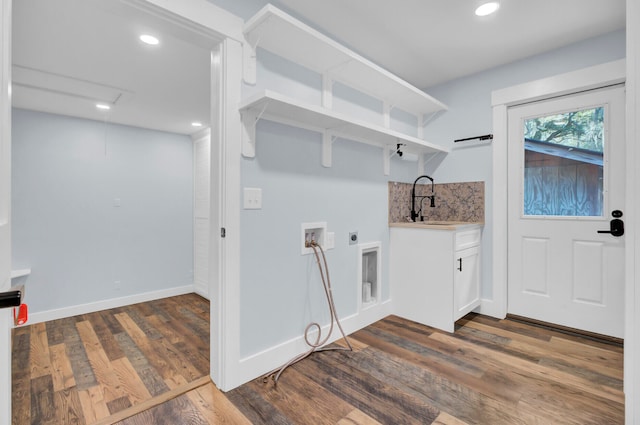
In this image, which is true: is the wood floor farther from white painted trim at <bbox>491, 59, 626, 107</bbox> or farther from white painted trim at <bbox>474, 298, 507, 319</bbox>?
white painted trim at <bbox>491, 59, 626, 107</bbox>

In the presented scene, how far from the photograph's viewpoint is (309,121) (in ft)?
7.40

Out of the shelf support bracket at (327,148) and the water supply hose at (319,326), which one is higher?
the shelf support bracket at (327,148)

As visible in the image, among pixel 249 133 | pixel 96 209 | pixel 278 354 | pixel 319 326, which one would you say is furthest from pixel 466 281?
pixel 96 209

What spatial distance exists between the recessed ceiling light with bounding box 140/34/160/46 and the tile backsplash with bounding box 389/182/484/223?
2222 millimetres

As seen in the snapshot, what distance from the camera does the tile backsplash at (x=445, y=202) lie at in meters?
3.18

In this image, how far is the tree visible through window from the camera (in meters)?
2.60

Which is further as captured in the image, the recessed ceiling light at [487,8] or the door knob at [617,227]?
the door knob at [617,227]

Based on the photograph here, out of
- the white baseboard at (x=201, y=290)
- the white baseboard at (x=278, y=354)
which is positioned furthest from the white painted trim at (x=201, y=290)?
the white baseboard at (x=278, y=354)

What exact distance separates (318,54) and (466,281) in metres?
2.26

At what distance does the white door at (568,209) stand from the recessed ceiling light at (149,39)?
3.03m

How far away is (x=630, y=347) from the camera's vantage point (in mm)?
1296

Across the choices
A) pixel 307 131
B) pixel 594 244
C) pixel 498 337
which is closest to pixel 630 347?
pixel 498 337

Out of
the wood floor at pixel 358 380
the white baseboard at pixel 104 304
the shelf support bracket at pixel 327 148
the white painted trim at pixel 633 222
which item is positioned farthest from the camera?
the white baseboard at pixel 104 304

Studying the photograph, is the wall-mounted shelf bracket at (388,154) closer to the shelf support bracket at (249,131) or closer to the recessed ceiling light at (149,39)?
the shelf support bracket at (249,131)
